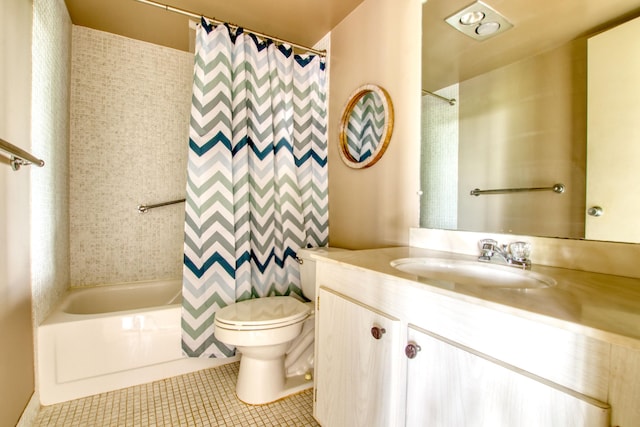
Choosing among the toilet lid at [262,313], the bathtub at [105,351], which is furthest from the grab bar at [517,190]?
the bathtub at [105,351]

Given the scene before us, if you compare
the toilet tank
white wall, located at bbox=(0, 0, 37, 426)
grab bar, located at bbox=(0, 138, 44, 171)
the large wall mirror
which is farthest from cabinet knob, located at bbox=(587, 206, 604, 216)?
white wall, located at bbox=(0, 0, 37, 426)

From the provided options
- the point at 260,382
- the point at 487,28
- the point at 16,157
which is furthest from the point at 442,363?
the point at 16,157

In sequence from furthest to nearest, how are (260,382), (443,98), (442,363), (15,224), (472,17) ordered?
(260,382) → (443,98) → (472,17) → (15,224) → (442,363)

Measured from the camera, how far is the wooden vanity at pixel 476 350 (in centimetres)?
49

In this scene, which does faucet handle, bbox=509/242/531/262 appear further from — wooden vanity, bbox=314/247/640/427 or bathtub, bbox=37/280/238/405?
bathtub, bbox=37/280/238/405

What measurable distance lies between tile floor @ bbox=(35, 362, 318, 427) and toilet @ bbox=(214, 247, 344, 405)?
6 cm

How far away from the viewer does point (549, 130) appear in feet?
3.29

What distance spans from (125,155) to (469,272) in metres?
2.35

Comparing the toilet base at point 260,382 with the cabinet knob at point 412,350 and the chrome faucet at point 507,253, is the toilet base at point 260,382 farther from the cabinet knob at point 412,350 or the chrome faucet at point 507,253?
the chrome faucet at point 507,253

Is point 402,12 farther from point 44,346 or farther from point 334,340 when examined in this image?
point 44,346

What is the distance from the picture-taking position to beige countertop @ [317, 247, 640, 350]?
0.48m

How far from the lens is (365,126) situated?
1.79 m

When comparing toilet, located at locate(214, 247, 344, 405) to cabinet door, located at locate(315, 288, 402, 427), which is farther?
toilet, located at locate(214, 247, 344, 405)

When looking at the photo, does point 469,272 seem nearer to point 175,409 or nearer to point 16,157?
point 175,409
